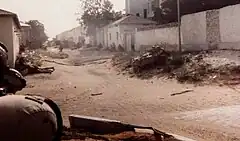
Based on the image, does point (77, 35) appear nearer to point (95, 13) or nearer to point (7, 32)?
point (95, 13)

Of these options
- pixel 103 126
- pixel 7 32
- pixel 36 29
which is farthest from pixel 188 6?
pixel 36 29

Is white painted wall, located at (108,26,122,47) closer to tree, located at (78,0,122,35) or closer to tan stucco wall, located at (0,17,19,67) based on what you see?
tree, located at (78,0,122,35)

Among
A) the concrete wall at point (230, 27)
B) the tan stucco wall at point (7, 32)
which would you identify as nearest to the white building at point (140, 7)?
the tan stucco wall at point (7, 32)

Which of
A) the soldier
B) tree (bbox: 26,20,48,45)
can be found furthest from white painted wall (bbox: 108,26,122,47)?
the soldier

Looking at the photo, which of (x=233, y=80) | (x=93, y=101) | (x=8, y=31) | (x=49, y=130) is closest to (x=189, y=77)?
(x=233, y=80)

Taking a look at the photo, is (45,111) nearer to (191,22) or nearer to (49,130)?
(49,130)

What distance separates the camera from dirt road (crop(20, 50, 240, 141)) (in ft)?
27.5

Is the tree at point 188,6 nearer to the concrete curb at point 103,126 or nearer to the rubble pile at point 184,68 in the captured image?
the rubble pile at point 184,68

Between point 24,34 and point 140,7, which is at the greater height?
point 140,7

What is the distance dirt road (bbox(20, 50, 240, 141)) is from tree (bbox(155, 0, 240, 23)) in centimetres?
1113

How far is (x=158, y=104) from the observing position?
1152 cm

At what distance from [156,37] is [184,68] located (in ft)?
41.0

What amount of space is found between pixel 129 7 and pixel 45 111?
57417 mm

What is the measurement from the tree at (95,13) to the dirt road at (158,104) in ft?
160
